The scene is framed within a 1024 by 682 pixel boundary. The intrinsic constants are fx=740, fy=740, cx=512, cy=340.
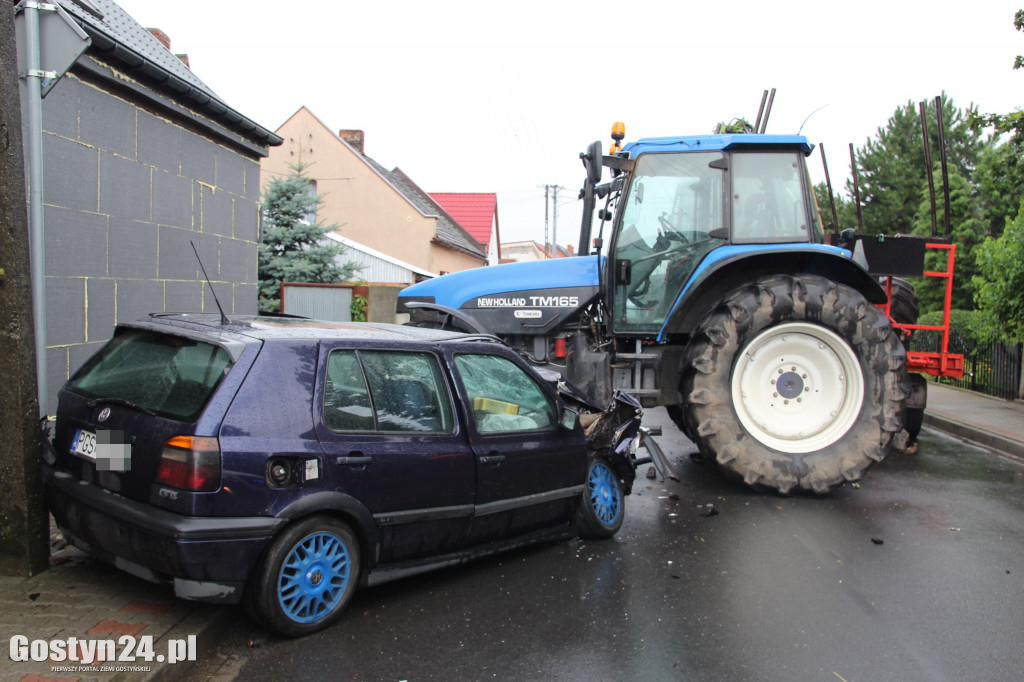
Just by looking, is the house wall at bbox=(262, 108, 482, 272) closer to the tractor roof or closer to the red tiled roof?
the red tiled roof

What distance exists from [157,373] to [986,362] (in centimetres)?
1459

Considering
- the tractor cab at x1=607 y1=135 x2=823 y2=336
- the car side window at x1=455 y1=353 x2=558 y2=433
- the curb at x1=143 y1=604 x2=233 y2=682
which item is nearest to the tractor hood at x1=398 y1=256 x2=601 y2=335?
the tractor cab at x1=607 y1=135 x2=823 y2=336

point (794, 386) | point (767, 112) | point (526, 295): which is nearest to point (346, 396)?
point (526, 295)

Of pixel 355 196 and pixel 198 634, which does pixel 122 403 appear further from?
pixel 355 196

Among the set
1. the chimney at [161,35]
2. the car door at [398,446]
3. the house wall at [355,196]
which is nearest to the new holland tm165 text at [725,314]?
the car door at [398,446]

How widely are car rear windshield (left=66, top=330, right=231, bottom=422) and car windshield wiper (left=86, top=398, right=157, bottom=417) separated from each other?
0.03ft

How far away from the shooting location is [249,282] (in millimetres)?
9930

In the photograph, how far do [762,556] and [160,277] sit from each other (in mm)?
6260

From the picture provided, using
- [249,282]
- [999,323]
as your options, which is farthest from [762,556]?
[999,323]

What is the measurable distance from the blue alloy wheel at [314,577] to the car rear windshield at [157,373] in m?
0.84

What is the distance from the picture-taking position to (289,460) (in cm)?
352

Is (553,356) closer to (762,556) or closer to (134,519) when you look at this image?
(762,556)

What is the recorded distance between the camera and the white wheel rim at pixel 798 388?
6621 mm

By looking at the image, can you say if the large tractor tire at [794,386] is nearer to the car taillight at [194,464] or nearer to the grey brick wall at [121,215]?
the car taillight at [194,464]
